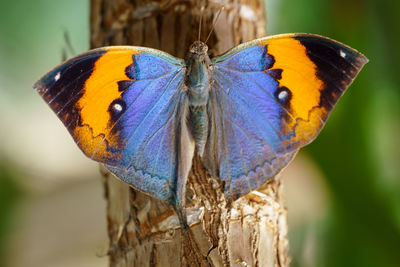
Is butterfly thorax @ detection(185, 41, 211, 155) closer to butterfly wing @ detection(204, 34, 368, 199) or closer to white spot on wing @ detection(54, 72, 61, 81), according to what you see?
butterfly wing @ detection(204, 34, 368, 199)

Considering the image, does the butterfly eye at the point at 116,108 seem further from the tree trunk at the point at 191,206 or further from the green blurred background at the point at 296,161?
the green blurred background at the point at 296,161

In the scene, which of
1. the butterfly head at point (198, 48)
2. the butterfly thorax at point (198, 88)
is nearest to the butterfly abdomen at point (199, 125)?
the butterfly thorax at point (198, 88)

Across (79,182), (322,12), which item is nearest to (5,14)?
(79,182)

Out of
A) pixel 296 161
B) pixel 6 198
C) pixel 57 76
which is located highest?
pixel 57 76

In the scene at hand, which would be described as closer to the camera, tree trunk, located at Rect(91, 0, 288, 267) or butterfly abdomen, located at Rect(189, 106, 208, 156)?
tree trunk, located at Rect(91, 0, 288, 267)

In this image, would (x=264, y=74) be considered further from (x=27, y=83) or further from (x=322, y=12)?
(x=27, y=83)

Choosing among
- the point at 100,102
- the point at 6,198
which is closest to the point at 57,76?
the point at 100,102

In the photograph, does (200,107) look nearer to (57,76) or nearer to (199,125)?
(199,125)

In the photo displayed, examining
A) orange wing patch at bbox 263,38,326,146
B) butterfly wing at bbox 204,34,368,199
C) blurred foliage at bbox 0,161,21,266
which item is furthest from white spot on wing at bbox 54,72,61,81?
blurred foliage at bbox 0,161,21,266
